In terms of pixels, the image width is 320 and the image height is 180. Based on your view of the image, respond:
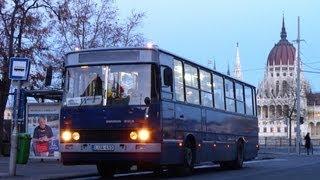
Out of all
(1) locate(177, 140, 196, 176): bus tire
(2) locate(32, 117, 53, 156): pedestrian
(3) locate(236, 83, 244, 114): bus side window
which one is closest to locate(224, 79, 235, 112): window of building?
(3) locate(236, 83, 244, 114): bus side window

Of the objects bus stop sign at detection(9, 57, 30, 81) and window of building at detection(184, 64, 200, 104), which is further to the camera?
window of building at detection(184, 64, 200, 104)

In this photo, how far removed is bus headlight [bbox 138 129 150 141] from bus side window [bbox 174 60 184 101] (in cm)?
205

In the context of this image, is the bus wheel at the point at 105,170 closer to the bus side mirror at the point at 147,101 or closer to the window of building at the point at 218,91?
the bus side mirror at the point at 147,101

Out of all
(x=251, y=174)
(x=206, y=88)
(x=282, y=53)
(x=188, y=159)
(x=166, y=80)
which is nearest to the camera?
(x=166, y=80)

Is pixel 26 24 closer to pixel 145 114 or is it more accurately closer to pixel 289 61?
pixel 145 114

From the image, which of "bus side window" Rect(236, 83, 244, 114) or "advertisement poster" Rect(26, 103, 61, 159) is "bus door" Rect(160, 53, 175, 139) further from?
"advertisement poster" Rect(26, 103, 61, 159)

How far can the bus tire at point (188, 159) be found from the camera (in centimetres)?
A: 1939

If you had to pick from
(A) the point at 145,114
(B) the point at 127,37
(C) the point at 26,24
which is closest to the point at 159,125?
(A) the point at 145,114

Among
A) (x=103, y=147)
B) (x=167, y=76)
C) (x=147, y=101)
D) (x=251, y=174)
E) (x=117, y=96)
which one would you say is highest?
(x=167, y=76)

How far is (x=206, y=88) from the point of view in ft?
70.6

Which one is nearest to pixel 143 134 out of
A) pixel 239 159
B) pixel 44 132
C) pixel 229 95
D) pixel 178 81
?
pixel 178 81

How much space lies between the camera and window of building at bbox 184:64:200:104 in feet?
64.8

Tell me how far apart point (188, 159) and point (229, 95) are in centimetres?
538

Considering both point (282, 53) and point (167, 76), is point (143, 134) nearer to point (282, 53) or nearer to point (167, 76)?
point (167, 76)
